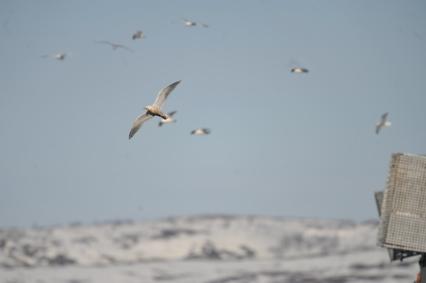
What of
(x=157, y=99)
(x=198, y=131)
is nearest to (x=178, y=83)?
(x=157, y=99)

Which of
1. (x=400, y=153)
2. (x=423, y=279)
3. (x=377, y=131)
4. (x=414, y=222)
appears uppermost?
(x=377, y=131)

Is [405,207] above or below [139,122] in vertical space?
below

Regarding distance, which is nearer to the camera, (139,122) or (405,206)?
(139,122)

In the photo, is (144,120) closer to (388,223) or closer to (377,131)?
(388,223)

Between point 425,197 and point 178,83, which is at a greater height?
point 178,83

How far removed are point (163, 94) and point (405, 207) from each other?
22228 mm

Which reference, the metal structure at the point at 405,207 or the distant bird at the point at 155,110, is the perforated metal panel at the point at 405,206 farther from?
the distant bird at the point at 155,110

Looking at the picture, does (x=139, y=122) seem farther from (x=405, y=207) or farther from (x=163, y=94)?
(x=405, y=207)

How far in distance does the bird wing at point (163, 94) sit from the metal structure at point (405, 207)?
67.9 feet

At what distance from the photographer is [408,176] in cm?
6550

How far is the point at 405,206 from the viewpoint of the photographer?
65188mm

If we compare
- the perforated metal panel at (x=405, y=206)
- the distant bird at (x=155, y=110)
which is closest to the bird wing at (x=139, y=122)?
the distant bird at (x=155, y=110)

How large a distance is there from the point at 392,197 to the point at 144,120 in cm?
2150

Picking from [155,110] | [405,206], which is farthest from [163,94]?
[405,206]
